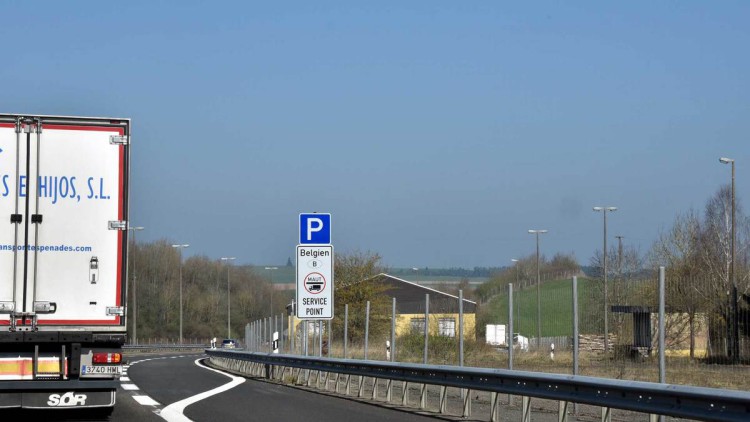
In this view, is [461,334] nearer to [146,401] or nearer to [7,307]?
[146,401]

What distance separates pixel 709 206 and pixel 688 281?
48916mm

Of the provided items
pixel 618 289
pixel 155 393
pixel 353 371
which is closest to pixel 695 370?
pixel 618 289

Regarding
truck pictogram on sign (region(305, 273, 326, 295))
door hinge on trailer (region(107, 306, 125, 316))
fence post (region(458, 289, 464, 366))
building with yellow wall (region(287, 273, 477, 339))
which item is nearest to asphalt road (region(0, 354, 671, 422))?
fence post (region(458, 289, 464, 366))

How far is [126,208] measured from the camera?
15188 millimetres

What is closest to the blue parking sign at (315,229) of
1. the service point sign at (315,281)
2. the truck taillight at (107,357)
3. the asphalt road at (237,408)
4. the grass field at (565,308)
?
the service point sign at (315,281)

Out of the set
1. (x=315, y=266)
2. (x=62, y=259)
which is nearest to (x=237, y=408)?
(x=62, y=259)

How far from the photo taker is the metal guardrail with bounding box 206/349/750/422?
31.9 feet

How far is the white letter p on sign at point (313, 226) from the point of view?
25.2 m

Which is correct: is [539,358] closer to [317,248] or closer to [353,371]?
[353,371]

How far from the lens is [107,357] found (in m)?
14.9

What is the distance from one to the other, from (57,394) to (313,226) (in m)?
11.1

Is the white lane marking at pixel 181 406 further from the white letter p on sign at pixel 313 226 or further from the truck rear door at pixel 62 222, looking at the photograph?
the white letter p on sign at pixel 313 226

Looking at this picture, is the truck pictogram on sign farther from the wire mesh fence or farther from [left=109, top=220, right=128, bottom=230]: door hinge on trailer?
[left=109, top=220, right=128, bottom=230]: door hinge on trailer

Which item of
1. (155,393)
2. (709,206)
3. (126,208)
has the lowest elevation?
(155,393)
